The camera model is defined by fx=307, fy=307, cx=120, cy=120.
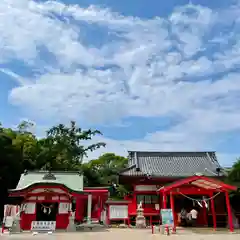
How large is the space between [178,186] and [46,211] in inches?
385

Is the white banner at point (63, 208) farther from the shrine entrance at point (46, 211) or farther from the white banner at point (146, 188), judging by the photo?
the white banner at point (146, 188)

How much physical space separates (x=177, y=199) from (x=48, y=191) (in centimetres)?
1085

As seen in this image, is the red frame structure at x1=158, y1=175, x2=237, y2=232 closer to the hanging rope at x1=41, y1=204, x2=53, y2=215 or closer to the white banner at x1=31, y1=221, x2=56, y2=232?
the white banner at x1=31, y1=221, x2=56, y2=232

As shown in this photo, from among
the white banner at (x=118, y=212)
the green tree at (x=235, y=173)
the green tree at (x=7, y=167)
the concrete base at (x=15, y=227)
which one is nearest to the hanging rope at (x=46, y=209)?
the concrete base at (x=15, y=227)

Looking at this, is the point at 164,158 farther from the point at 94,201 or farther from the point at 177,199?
the point at 94,201

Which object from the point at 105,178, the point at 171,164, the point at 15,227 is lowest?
the point at 15,227

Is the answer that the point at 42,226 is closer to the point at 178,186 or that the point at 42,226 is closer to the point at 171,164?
the point at 178,186

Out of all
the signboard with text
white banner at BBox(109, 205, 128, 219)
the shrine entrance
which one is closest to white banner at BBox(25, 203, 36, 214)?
the shrine entrance

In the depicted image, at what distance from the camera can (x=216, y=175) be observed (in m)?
27.7

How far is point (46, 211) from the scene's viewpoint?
2253 cm

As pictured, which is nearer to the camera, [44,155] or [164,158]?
[164,158]

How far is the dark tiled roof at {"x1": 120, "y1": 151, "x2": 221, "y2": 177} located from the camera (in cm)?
2838

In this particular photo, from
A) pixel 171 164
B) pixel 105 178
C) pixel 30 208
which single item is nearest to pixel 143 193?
pixel 171 164

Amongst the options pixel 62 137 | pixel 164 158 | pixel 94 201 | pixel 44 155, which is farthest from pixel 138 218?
pixel 62 137
